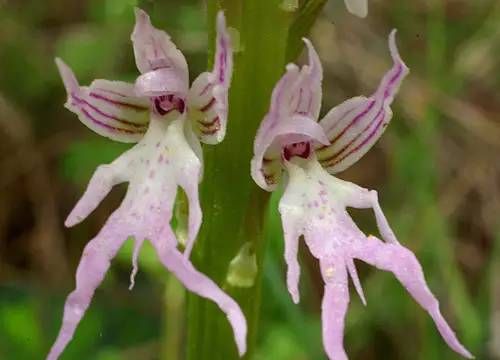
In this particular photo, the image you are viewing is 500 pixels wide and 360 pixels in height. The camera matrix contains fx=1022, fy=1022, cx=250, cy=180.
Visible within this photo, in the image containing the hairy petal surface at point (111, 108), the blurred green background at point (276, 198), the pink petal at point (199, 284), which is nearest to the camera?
the pink petal at point (199, 284)

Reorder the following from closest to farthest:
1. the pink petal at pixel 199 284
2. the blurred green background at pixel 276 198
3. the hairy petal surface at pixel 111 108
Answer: the pink petal at pixel 199 284
the hairy petal surface at pixel 111 108
the blurred green background at pixel 276 198

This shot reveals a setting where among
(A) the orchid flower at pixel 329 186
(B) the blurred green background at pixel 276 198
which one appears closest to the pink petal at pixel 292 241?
(A) the orchid flower at pixel 329 186

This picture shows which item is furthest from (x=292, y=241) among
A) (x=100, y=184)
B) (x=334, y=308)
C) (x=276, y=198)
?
(x=276, y=198)

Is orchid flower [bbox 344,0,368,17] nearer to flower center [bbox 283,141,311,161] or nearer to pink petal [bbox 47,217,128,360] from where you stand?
flower center [bbox 283,141,311,161]

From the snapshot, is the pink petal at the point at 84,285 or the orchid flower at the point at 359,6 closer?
the pink petal at the point at 84,285

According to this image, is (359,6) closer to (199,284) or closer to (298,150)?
(298,150)

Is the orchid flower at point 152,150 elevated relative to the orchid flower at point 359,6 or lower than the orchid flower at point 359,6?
lower

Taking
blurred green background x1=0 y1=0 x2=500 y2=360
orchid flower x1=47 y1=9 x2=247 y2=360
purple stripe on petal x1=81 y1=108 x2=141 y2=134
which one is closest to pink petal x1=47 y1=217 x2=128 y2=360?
orchid flower x1=47 y1=9 x2=247 y2=360

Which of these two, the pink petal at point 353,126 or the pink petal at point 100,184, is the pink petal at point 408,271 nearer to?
the pink petal at point 353,126
